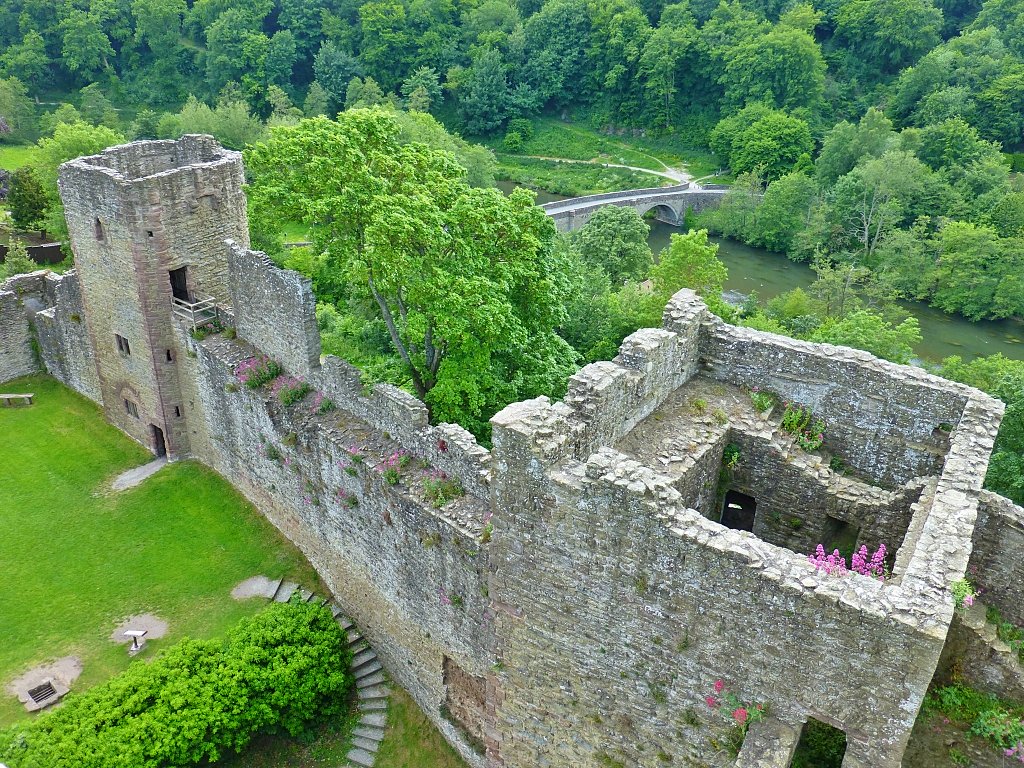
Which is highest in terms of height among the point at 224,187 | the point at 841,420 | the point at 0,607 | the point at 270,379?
the point at 224,187

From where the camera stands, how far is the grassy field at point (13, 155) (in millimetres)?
55131

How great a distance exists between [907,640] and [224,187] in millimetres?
18116

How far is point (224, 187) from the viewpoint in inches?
813

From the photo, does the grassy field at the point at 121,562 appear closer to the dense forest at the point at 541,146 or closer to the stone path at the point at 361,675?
the stone path at the point at 361,675

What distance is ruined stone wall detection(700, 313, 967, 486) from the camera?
12.6 metres

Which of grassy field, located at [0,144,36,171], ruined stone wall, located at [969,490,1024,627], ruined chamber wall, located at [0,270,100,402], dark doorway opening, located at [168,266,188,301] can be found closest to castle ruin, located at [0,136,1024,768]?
ruined stone wall, located at [969,490,1024,627]

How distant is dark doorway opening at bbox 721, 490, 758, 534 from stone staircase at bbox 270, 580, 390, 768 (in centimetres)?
793

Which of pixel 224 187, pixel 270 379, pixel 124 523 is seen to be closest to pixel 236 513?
pixel 124 523

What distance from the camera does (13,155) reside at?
5834 centimetres

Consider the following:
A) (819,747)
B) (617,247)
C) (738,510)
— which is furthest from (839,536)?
(617,247)

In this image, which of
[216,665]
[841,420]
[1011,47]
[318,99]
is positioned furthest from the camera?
[318,99]

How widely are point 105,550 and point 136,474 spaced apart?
3.14m

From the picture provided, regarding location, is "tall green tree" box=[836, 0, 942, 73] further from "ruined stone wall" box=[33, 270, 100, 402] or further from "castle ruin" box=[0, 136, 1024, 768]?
"ruined stone wall" box=[33, 270, 100, 402]

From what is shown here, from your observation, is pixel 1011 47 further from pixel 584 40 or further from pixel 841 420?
pixel 841 420
